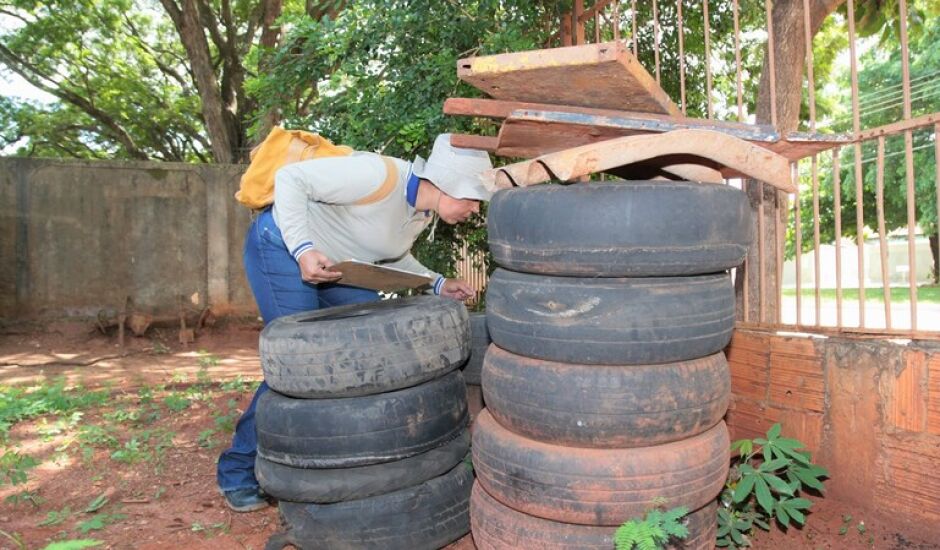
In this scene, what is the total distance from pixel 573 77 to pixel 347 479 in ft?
5.78

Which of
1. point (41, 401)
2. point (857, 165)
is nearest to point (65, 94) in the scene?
point (41, 401)

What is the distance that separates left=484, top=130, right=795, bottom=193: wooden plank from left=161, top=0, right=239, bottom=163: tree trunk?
37.8 ft

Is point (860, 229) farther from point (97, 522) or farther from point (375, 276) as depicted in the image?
point (97, 522)

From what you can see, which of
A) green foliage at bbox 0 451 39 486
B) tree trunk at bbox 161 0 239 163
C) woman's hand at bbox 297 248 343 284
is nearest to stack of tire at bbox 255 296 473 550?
woman's hand at bbox 297 248 343 284

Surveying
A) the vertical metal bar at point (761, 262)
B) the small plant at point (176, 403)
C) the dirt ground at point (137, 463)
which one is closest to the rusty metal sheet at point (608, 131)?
the vertical metal bar at point (761, 262)

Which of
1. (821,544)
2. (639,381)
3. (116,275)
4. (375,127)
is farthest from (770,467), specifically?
(116,275)

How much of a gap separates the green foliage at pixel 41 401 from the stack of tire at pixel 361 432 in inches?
128

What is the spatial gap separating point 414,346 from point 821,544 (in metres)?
1.86

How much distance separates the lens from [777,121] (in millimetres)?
4109

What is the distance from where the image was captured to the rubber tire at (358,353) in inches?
102

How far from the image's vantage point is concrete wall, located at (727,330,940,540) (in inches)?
104

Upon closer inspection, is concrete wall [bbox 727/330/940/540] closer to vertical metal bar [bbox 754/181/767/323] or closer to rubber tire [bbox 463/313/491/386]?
vertical metal bar [bbox 754/181/767/323]

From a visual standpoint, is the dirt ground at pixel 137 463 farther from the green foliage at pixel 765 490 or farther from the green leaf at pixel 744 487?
the green leaf at pixel 744 487

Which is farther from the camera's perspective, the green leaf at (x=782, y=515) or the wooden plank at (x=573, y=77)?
the green leaf at (x=782, y=515)
